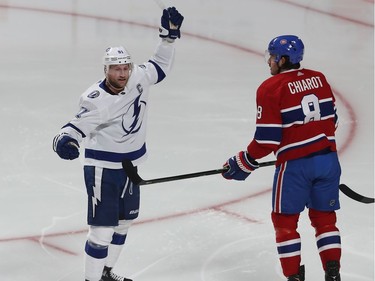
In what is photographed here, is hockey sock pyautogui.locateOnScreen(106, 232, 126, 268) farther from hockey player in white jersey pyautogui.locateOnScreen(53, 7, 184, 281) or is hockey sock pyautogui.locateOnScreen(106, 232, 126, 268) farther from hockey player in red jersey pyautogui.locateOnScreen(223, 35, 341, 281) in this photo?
hockey player in red jersey pyautogui.locateOnScreen(223, 35, 341, 281)

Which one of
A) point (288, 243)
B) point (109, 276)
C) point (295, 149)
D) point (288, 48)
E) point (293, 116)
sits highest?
point (288, 48)

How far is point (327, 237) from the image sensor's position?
14.2ft

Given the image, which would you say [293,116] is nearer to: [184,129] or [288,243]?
[288,243]

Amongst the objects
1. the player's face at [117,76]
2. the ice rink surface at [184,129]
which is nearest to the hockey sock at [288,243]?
the ice rink surface at [184,129]

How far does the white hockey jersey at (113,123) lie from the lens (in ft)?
13.8

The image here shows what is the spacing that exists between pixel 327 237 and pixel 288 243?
19 centimetres

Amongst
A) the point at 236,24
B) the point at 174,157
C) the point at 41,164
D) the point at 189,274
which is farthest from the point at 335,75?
the point at 189,274

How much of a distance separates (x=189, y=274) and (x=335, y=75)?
364 cm

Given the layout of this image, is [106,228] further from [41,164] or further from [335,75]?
[335,75]

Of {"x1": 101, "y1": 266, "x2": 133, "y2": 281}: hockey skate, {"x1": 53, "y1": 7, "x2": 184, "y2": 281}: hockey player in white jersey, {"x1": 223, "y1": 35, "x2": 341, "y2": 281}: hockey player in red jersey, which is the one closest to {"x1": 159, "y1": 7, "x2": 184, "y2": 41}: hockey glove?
{"x1": 53, "y1": 7, "x2": 184, "y2": 281}: hockey player in white jersey

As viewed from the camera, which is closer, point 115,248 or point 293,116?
point 293,116

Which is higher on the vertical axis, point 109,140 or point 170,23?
point 170,23

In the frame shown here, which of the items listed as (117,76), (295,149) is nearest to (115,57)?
(117,76)

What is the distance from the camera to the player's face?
4.23m
